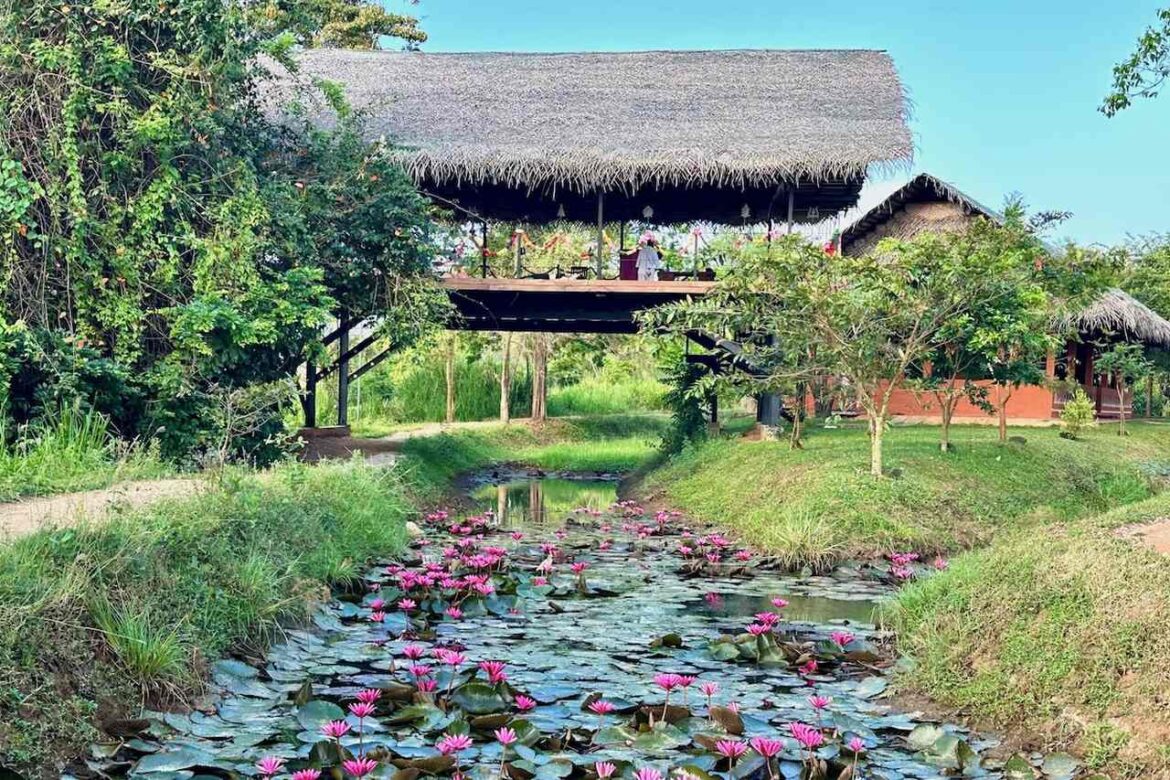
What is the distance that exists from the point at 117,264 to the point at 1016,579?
21.9 ft

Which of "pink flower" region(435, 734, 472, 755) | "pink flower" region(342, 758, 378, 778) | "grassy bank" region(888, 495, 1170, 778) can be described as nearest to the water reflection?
"grassy bank" region(888, 495, 1170, 778)

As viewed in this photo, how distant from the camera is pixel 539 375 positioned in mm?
20484

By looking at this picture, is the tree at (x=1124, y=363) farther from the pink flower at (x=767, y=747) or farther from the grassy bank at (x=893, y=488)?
the pink flower at (x=767, y=747)

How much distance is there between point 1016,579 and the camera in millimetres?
4688

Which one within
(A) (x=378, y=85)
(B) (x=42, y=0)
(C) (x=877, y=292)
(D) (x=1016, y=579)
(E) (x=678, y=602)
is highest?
(A) (x=378, y=85)

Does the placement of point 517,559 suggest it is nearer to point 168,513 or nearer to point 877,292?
point 168,513

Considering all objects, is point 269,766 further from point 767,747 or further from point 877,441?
point 877,441

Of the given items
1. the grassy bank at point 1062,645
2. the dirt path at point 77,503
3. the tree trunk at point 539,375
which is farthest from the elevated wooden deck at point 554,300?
the grassy bank at point 1062,645

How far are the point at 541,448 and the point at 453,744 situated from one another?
15.6 meters

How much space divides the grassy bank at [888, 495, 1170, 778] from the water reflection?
16.4 ft

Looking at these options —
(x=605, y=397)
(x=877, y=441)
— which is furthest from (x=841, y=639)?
(x=605, y=397)

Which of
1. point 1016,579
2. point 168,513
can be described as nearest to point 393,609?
point 168,513

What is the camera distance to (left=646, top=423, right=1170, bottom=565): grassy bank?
7.79 metres

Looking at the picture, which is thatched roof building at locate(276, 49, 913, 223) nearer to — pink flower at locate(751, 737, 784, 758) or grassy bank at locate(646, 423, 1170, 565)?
grassy bank at locate(646, 423, 1170, 565)
